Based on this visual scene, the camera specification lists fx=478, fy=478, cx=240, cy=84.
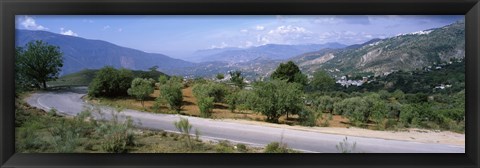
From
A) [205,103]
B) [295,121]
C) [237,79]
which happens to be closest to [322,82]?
[295,121]

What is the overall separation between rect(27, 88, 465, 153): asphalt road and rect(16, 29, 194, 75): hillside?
0.25 m

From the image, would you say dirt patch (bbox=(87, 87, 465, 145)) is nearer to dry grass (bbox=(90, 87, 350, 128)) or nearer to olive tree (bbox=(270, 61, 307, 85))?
dry grass (bbox=(90, 87, 350, 128))

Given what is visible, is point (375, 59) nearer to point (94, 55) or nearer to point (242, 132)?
point (242, 132)

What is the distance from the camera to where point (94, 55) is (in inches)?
165

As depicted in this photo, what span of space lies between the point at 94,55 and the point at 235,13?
4.24 ft

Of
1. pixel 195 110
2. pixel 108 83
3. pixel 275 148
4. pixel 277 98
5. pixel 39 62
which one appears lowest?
pixel 275 148

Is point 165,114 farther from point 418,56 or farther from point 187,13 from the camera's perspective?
point 418,56

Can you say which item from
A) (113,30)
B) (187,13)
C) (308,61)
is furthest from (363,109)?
(113,30)

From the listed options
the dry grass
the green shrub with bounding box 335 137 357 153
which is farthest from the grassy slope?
the green shrub with bounding box 335 137 357 153

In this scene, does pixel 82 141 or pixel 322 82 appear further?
pixel 322 82

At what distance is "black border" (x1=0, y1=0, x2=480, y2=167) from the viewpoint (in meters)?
3.90

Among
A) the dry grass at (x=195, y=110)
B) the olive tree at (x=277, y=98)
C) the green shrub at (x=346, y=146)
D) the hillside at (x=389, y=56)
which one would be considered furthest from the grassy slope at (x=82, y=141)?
the hillside at (x=389, y=56)

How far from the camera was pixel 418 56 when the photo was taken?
172 inches

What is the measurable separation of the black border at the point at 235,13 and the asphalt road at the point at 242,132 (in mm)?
109
